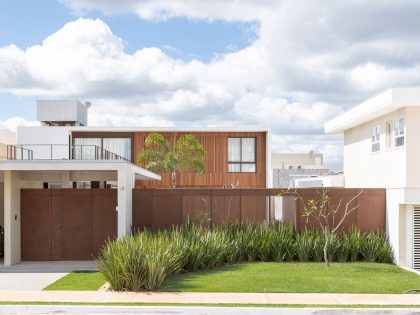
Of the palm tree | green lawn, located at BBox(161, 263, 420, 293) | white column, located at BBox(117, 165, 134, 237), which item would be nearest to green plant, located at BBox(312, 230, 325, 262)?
green lawn, located at BBox(161, 263, 420, 293)

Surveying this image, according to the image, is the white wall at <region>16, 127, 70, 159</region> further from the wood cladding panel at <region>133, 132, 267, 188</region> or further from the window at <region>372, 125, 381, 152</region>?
the window at <region>372, 125, 381, 152</region>

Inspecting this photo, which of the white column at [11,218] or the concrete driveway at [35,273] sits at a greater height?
the white column at [11,218]

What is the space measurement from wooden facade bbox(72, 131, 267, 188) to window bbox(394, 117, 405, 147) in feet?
60.9

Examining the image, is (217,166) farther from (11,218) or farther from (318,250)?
(11,218)

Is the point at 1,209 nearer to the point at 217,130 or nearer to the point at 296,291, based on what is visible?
the point at 296,291

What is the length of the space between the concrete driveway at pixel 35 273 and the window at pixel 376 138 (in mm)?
11595

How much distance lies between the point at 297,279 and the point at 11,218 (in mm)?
9585

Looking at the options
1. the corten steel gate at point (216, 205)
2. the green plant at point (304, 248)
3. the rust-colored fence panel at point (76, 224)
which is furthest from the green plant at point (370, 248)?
the rust-colored fence panel at point (76, 224)

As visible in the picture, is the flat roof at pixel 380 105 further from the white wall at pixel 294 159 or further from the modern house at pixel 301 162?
the white wall at pixel 294 159

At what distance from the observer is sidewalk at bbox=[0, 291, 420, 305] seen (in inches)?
512

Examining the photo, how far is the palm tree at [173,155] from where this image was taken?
→ 123 feet

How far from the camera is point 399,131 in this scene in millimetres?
21328

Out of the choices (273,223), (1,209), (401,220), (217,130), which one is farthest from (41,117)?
(401,220)

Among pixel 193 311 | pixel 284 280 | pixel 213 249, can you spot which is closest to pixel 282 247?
pixel 213 249
